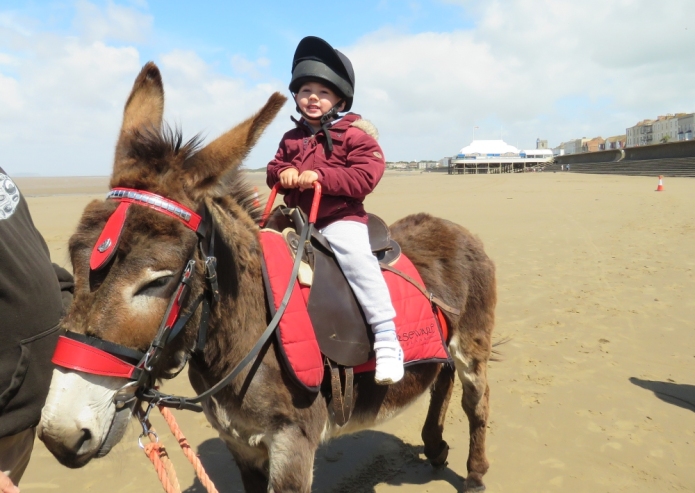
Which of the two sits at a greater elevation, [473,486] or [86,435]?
[86,435]

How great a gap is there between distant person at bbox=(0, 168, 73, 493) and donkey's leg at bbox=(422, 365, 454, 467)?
9.67 feet

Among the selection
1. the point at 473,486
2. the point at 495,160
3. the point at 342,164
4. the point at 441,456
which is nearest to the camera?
the point at 342,164

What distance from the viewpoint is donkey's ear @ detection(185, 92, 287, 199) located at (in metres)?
1.78

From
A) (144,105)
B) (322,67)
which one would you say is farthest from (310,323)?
(322,67)

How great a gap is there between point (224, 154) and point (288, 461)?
1425 millimetres

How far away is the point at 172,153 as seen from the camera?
188 centimetres

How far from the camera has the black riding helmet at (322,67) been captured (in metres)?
2.78

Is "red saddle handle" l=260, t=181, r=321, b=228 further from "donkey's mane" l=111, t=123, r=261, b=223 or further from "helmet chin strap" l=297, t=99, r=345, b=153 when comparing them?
"donkey's mane" l=111, t=123, r=261, b=223

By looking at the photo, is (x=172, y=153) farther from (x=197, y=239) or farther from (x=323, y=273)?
(x=323, y=273)

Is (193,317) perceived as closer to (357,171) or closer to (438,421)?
(357,171)

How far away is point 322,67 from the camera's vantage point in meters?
2.78

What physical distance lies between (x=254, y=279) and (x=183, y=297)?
0.49 meters

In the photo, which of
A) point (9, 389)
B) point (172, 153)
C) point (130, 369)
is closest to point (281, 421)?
point (130, 369)

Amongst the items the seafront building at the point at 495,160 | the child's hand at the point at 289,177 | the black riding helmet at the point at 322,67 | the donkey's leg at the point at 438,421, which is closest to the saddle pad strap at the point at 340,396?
the child's hand at the point at 289,177
